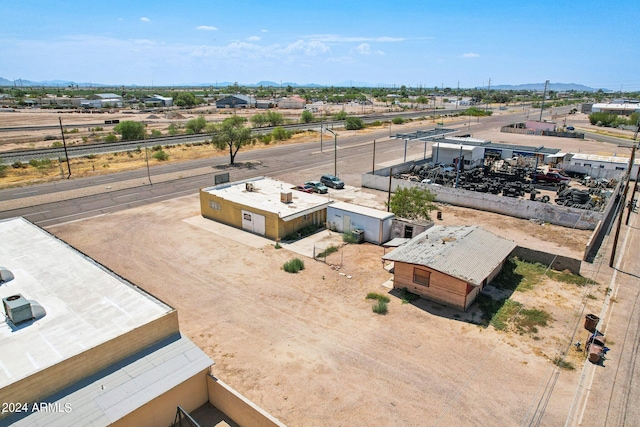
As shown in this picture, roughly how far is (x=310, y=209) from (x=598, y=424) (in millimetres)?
21834

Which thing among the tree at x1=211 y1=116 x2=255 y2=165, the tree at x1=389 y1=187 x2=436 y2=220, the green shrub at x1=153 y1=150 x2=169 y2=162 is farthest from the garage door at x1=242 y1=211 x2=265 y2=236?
the green shrub at x1=153 y1=150 x2=169 y2=162

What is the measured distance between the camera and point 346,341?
17469 mm

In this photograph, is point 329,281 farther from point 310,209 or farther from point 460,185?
point 460,185

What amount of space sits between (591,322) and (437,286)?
22.5ft

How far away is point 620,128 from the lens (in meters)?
96.2

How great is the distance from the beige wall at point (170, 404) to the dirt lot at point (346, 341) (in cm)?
156

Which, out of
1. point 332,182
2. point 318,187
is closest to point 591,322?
point 318,187

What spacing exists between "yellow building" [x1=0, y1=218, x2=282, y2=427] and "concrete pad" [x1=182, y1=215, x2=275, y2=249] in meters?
12.3

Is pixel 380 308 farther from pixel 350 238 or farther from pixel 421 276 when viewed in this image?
pixel 350 238

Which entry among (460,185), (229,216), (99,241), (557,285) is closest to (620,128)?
(460,185)

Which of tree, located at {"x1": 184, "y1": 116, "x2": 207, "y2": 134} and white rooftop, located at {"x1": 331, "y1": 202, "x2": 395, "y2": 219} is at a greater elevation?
tree, located at {"x1": 184, "y1": 116, "x2": 207, "y2": 134}

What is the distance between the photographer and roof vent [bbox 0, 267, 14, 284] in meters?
17.4

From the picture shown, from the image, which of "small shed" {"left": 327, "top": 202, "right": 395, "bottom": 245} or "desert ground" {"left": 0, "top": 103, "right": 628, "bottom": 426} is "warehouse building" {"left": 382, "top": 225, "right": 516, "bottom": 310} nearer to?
"desert ground" {"left": 0, "top": 103, "right": 628, "bottom": 426}

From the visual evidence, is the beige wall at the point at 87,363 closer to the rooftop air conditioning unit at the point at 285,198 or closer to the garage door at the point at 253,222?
the garage door at the point at 253,222
